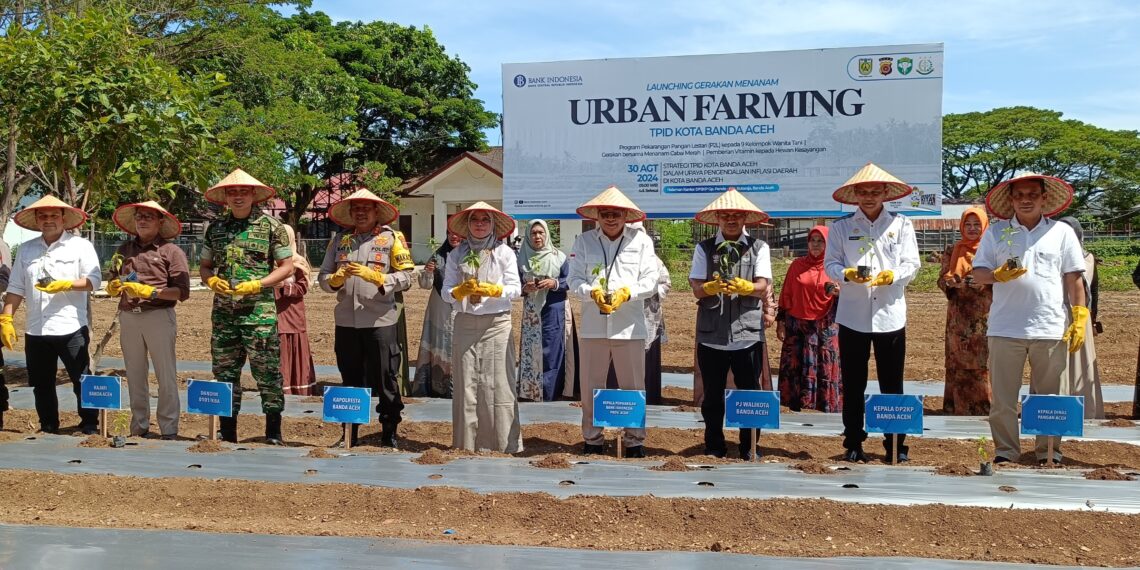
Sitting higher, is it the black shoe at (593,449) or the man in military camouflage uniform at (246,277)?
the man in military camouflage uniform at (246,277)

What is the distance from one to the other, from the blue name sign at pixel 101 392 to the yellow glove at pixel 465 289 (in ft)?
7.14

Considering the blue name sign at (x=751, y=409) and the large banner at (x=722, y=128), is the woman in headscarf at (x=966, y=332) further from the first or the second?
the blue name sign at (x=751, y=409)

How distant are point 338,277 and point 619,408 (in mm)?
1824

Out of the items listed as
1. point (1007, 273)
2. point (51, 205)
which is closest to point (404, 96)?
point (51, 205)

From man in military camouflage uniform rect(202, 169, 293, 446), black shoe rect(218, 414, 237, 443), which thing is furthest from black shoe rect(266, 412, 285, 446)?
black shoe rect(218, 414, 237, 443)

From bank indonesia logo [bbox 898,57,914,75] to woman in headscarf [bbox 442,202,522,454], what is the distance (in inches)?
167

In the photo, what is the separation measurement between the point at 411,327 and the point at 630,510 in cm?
1164

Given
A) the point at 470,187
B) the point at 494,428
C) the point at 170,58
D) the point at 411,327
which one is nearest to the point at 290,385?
the point at 494,428

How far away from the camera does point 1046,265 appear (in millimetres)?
5312

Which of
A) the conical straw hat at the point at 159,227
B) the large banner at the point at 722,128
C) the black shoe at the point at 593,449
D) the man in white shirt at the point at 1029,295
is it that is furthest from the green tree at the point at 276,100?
the man in white shirt at the point at 1029,295

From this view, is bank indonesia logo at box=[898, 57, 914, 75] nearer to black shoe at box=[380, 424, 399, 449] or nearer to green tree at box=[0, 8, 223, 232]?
black shoe at box=[380, 424, 399, 449]

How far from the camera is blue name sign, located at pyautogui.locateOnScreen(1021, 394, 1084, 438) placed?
505 centimetres

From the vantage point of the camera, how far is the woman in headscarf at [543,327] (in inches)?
304

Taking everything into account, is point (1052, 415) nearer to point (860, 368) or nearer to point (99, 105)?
Answer: point (860, 368)
